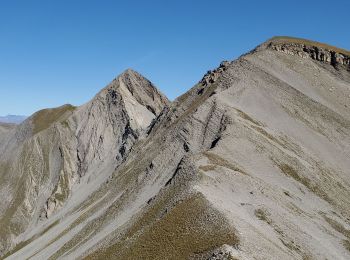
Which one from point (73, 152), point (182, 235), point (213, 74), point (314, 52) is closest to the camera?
point (182, 235)

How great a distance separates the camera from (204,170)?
56.2m

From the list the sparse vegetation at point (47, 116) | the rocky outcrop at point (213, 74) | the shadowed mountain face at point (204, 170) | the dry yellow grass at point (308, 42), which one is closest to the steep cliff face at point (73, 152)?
the shadowed mountain face at point (204, 170)

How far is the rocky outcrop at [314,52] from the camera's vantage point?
355ft

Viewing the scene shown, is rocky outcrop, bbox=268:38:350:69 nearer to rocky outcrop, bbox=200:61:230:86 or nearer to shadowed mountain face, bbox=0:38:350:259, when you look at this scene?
shadowed mountain face, bbox=0:38:350:259

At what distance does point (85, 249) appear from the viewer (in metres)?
60.3

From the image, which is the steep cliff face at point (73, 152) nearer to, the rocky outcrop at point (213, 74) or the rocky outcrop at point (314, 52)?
the rocky outcrop at point (213, 74)

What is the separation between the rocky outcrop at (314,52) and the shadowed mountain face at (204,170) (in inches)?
10.1

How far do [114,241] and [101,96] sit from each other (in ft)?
332

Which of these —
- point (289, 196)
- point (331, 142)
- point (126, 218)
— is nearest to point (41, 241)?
point (126, 218)

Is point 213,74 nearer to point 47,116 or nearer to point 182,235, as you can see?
point 182,235

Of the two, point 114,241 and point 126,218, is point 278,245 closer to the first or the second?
point 114,241

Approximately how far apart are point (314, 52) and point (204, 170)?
6489cm

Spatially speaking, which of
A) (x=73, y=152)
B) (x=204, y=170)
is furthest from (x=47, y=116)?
(x=204, y=170)

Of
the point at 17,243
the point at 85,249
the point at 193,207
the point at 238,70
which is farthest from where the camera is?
the point at 17,243
